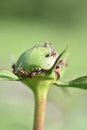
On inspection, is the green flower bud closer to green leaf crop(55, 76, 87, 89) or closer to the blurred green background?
green leaf crop(55, 76, 87, 89)

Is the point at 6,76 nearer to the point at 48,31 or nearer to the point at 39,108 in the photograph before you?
the point at 39,108

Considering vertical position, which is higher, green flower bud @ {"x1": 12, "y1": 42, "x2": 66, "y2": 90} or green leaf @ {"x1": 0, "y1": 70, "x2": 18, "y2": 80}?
green flower bud @ {"x1": 12, "y1": 42, "x2": 66, "y2": 90}

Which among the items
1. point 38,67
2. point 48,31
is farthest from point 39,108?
point 48,31

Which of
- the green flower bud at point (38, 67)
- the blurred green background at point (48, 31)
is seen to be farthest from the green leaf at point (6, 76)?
the blurred green background at point (48, 31)

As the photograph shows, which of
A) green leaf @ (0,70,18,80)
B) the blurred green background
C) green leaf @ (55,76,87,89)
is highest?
green leaf @ (55,76,87,89)

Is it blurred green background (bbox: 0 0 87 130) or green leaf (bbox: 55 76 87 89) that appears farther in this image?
blurred green background (bbox: 0 0 87 130)

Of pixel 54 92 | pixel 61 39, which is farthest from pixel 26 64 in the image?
pixel 61 39

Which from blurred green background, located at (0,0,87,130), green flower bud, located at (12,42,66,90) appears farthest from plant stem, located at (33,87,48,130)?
blurred green background, located at (0,0,87,130)

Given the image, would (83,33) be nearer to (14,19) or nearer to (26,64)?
(14,19)

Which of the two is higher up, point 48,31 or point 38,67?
point 38,67
